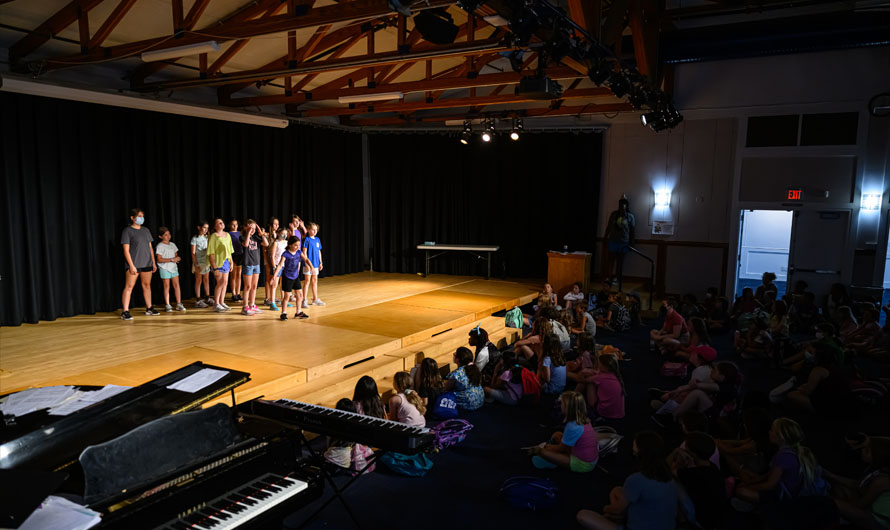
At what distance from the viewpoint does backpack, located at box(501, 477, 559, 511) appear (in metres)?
3.76

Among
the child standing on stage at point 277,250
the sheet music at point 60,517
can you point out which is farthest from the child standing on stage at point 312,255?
the sheet music at point 60,517

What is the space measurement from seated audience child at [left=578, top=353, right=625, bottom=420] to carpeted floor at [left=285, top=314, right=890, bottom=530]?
17 centimetres

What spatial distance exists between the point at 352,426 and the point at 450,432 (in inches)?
86.4

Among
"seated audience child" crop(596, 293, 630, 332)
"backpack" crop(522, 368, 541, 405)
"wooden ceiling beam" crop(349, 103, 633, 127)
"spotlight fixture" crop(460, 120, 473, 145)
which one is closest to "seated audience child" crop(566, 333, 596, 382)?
"backpack" crop(522, 368, 541, 405)

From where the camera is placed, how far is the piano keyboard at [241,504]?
2168 mm

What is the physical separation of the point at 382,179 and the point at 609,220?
533cm

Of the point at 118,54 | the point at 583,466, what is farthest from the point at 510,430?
the point at 118,54

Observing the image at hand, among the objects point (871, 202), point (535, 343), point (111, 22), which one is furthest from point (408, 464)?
point (871, 202)

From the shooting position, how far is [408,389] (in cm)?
492

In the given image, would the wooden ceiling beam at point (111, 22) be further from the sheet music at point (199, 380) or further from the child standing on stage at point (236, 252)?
the sheet music at point (199, 380)

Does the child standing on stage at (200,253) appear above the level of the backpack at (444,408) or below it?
above

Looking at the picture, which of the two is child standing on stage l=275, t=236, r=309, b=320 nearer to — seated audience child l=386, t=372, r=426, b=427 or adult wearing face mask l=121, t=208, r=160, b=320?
adult wearing face mask l=121, t=208, r=160, b=320

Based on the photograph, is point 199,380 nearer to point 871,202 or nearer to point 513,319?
point 513,319

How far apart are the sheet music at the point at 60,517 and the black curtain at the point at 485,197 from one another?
10927mm
